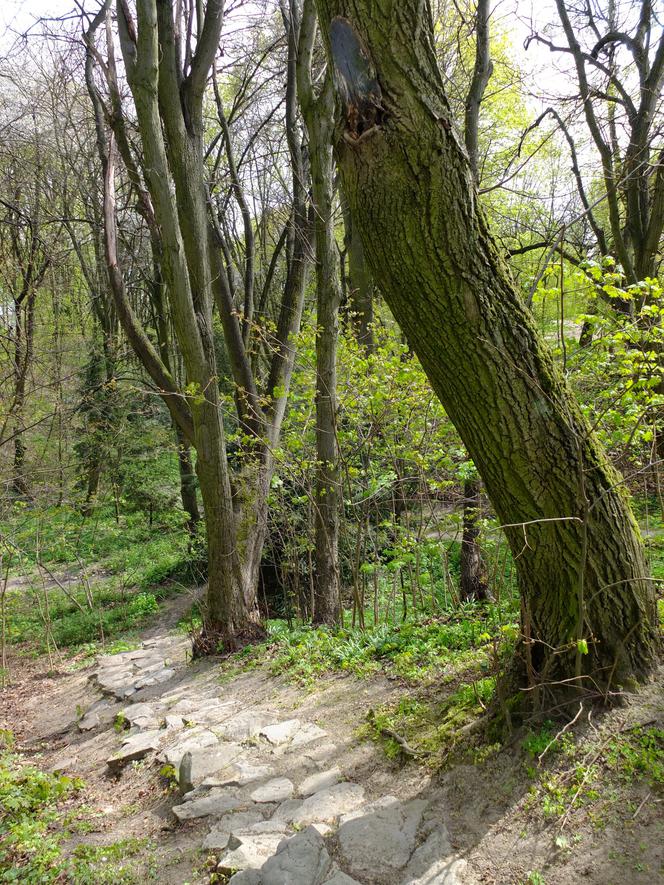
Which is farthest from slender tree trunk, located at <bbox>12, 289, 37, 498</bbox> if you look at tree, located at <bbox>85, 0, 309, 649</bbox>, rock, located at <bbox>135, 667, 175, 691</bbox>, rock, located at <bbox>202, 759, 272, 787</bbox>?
rock, located at <bbox>202, 759, 272, 787</bbox>

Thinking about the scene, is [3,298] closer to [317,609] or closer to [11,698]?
[11,698]

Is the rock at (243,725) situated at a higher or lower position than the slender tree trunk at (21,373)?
lower

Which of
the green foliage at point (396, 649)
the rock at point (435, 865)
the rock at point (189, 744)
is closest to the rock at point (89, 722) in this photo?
the green foliage at point (396, 649)

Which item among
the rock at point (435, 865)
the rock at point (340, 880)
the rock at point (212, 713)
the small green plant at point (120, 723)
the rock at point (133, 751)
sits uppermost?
the rock at point (435, 865)

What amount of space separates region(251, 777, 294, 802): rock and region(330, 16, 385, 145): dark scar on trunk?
3359 mm

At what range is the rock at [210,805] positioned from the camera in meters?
3.35

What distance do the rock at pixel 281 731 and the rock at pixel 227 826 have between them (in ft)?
2.40

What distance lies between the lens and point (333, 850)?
268 cm

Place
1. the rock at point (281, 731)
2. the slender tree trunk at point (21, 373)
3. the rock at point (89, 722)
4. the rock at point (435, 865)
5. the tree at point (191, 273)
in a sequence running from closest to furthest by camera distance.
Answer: the rock at point (435, 865) → the rock at point (281, 731) → the rock at point (89, 722) → the tree at point (191, 273) → the slender tree trunk at point (21, 373)

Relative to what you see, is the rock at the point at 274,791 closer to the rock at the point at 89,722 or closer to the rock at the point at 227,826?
the rock at the point at 227,826

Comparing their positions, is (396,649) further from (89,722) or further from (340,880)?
(89,722)

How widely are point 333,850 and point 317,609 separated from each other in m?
4.67

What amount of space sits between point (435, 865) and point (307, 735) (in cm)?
163

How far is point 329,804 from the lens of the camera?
305cm
